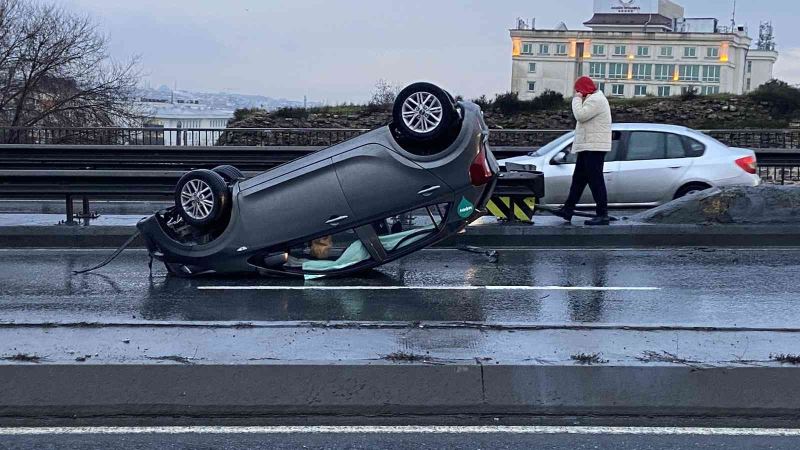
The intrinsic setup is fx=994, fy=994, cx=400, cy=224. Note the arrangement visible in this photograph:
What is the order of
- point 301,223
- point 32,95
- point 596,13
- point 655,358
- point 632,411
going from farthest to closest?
1. point 596,13
2. point 32,95
3. point 301,223
4. point 655,358
5. point 632,411

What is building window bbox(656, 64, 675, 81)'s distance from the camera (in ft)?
328

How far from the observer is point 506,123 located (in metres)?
35.5

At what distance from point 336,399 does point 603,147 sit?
292 inches

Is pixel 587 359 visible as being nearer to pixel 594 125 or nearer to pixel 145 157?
pixel 594 125

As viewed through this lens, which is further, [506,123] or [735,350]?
[506,123]

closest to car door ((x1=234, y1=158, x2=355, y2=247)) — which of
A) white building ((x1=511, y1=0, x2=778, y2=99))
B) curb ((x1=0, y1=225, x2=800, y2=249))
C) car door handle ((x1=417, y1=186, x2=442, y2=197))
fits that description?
car door handle ((x1=417, y1=186, x2=442, y2=197))

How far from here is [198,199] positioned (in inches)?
372

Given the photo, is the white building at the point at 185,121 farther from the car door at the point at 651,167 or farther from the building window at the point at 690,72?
the building window at the point at 690,72

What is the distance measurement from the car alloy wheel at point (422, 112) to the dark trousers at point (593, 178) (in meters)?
3.99

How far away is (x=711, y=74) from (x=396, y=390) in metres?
96.2

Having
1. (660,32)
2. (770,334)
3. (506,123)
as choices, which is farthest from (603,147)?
(660,32)

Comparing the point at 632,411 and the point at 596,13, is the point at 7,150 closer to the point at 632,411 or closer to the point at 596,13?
the point at 632,411

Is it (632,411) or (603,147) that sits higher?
(603,147)

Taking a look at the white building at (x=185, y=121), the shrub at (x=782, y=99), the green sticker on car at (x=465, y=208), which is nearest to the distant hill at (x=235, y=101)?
the white building at (x=185, y=121)
